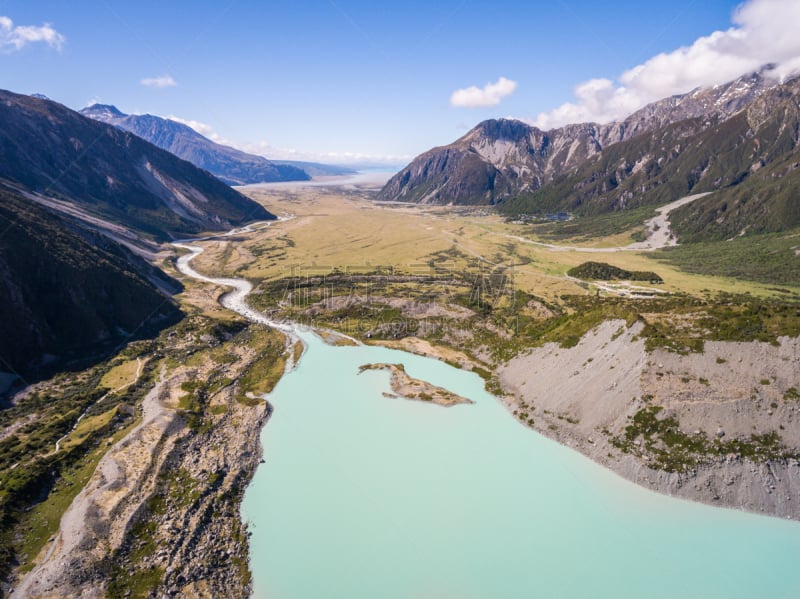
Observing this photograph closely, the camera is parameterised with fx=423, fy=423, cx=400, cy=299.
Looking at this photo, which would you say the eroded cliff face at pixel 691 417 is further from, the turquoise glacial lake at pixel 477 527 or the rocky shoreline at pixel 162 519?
the rocky shoreline at pixel 162 519

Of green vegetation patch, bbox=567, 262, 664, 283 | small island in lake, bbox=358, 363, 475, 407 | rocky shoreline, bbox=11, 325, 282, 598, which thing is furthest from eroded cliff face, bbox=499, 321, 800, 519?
green vegetation patch, bbox=567, 262, 664, 283

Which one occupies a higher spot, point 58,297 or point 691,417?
point 58,297

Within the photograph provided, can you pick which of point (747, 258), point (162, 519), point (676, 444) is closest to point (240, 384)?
point (162, 519)

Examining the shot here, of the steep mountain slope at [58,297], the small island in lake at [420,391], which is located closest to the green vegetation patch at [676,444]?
the small island in lake at [420,391]

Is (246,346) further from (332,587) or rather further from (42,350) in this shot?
(332,587)

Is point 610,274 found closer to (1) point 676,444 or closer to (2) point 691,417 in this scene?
(2) point 691,417

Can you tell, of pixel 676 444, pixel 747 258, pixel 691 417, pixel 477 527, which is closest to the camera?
pixel 477 527

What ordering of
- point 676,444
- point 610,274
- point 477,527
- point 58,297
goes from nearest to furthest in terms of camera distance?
point 477,527, point 676,444, point 58,297, point 610,274
